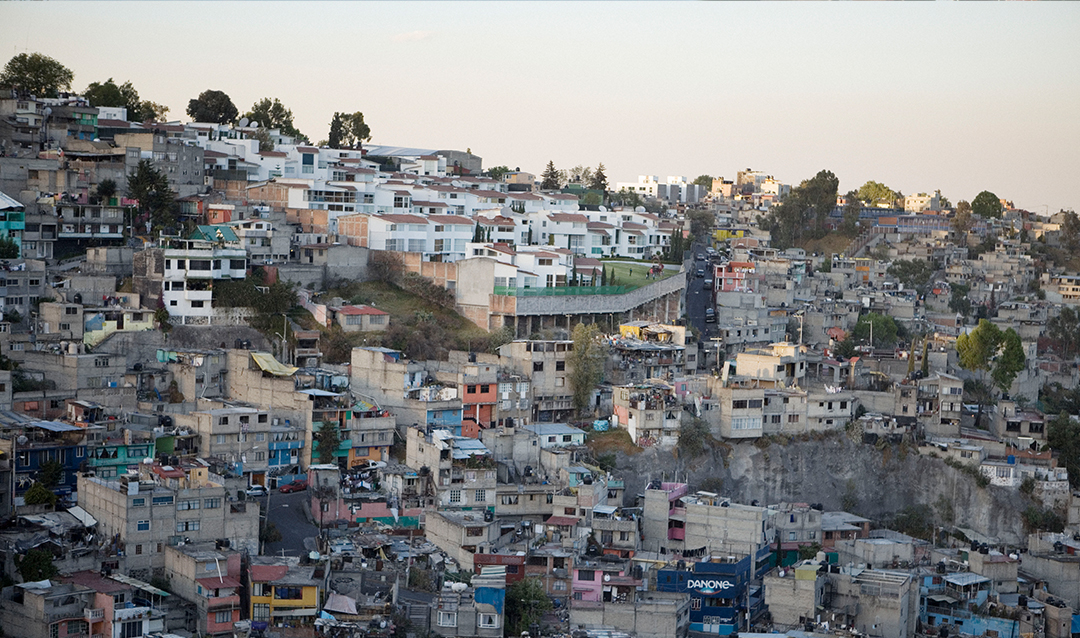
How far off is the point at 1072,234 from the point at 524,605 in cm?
3688

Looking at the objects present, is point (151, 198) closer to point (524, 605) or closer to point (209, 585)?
point (209, 585)

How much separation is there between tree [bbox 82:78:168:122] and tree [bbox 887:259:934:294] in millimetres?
21492

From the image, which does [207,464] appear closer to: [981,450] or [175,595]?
[175,595]


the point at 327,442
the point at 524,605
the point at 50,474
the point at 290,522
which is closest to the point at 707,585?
A: the point at 524,605

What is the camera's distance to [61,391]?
2538 centimetres

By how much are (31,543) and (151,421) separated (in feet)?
13.9

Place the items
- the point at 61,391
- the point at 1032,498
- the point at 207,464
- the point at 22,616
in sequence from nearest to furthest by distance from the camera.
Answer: the point at 22,616 < the point at 207,464 < the point at 61,391 < the point at 1032,498

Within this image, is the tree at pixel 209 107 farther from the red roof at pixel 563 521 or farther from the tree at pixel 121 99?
the red roof at pixel 563 521

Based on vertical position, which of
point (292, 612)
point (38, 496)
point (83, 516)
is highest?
point (38, 496)

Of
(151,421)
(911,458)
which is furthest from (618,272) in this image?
(151,421)

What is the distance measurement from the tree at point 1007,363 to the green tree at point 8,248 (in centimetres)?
2083

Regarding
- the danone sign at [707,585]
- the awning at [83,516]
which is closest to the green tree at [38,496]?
the awning at [83,516]

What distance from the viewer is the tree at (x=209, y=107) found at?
42.0 m

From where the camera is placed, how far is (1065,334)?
4100 cm
